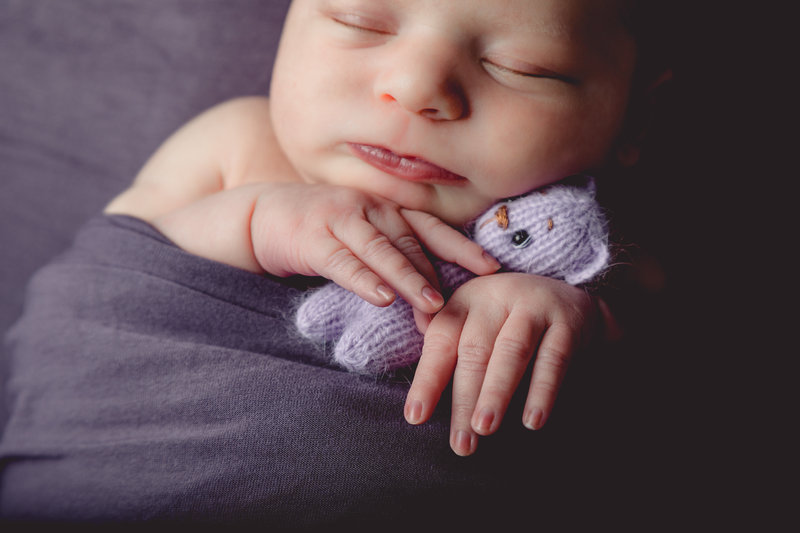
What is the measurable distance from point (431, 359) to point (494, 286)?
0.13m

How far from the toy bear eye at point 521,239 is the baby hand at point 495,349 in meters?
0.04

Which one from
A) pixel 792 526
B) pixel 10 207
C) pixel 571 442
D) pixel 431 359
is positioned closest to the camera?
pixel 431 359

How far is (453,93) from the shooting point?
2.33 feet

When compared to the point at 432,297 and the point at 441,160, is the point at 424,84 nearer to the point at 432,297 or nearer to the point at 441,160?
the point at 441,160

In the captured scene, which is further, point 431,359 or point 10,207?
point 10,207

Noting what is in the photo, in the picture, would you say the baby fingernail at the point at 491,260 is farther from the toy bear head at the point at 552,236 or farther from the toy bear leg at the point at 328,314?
the toy bear leg at the point at 328,314

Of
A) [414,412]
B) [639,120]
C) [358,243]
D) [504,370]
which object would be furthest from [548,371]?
[639,120]

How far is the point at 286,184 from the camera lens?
2.75 feet

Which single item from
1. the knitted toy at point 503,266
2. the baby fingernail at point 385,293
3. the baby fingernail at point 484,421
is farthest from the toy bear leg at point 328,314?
the baby fingernail at point 484,421

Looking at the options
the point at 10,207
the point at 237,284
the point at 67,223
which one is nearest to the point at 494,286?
the point at 237,284

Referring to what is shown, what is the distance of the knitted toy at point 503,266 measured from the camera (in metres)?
0.67

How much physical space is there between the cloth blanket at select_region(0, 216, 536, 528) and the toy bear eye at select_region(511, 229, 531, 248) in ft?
0.72

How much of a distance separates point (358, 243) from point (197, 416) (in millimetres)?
308

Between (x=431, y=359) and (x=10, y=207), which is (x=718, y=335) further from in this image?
(x=10, y=207)
